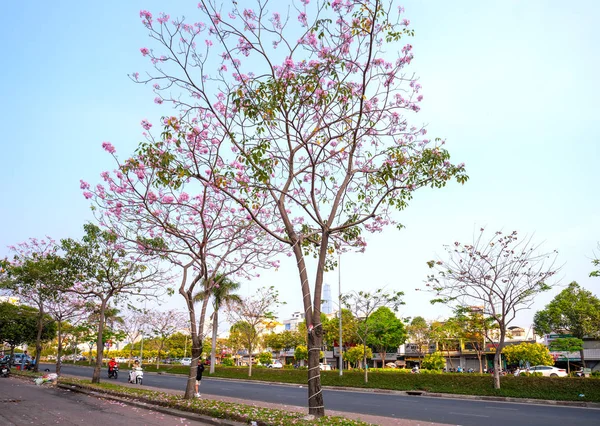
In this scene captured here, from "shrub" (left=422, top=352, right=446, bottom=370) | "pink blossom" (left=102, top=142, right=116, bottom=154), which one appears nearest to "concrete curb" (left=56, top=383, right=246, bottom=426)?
"pink blossom" (left=102, top=142, right=116, bottom=154)

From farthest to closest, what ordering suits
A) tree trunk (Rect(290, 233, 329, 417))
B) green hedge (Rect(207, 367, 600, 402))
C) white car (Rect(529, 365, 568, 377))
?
white car (Rect(529, 365, 568, 377)), green hedge (Rect(207, 367, 600, 402)), tree trunk (Rect(290, 233, 329, 417))

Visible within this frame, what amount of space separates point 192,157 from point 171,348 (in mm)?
84553

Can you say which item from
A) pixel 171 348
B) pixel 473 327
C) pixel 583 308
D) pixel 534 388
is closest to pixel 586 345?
pixel 583 308

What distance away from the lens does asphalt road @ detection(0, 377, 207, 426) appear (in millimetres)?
11195

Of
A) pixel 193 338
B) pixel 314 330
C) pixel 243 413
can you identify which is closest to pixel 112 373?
pixel 193 338

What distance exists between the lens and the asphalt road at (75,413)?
36.7 feet

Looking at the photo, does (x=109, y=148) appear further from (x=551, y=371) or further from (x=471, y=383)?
(x=551, y=371)

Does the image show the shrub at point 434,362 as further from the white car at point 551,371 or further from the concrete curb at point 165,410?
the concrete curb at point 165,410

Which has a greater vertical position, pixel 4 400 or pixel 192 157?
pixel 192 157

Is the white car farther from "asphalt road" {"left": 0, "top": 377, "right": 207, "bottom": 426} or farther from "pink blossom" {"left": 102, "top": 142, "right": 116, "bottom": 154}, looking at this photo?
"pink blossom" {"left": 102, "top": 142, "right": 116, "bottom": 154}

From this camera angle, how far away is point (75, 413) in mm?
12922

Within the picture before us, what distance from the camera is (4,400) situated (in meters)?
15.8

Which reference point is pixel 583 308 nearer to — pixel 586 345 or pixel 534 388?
pixel 586 345

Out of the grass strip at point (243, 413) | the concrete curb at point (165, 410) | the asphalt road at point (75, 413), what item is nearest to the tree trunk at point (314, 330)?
the grass strip at point (243, 413)
